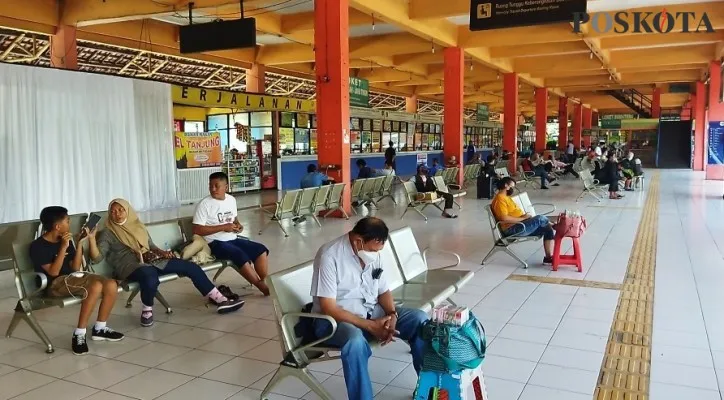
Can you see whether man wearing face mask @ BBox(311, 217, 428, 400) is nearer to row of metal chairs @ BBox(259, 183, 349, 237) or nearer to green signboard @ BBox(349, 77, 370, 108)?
row of metal chairs @ BBox(259, 183, 349, 237)

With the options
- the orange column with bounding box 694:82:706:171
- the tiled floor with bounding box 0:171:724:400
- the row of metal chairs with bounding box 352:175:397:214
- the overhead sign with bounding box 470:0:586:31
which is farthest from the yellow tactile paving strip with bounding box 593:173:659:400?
the orange column with bounding box 694:82:706:171

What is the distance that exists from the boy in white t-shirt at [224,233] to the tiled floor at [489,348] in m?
0.29

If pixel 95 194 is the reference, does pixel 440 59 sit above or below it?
above

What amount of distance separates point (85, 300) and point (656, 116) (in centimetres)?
3335

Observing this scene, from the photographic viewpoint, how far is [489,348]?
4121mm

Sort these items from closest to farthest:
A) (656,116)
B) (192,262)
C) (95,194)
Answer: (192,262)
(95,194)
(656,116)

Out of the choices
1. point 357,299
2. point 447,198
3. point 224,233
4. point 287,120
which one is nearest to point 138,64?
point 287,120

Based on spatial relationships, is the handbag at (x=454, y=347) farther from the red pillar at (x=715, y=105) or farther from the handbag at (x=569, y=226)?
the red pillar at (x=715, y=105)

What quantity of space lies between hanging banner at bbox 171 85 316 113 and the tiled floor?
27.1ft

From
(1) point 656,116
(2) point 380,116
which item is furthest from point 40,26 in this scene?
(1) point 656,116

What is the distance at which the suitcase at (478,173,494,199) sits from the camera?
14832mm

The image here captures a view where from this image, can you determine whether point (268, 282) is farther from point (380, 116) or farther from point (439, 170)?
point (380, 116)

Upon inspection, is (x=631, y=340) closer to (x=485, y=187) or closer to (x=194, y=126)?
(x=485, y=187)

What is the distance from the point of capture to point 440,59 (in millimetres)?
19547
